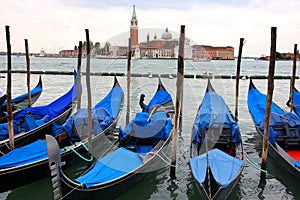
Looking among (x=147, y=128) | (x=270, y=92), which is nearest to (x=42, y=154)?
(x=147, y=128)

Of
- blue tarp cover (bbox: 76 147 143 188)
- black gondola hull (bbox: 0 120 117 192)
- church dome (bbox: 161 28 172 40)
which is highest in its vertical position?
church dome (bbox: 161 28 172 40)

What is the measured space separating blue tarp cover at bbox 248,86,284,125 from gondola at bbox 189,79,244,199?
68 centimetres

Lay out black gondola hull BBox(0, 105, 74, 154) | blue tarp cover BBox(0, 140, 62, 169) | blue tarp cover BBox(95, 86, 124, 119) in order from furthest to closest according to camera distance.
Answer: blue tarp cover BBox(95, 86, 124, 119), black gondola hull BBox(0, 105, 74, 154), blue tarp cover BBox(0, 140, 62, 169)

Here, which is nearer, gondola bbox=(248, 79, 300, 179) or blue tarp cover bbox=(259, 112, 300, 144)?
gondola bbox=(248, 79, 300, 179)

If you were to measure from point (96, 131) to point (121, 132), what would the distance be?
75 centimetres

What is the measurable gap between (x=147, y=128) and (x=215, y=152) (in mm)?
1214

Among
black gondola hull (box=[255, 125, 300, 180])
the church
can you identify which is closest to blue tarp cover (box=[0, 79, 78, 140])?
the church

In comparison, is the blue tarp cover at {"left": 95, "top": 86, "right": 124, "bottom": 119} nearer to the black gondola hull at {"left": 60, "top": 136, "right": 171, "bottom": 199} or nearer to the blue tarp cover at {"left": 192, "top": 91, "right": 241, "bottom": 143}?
the blue tarp cover at {"left": 192, "top": 91, "right": 241, "bottom": 143}

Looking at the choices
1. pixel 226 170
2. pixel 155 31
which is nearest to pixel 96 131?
pixel 155 31

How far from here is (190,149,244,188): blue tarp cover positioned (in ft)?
11.1

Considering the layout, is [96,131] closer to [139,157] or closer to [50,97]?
[139,157]

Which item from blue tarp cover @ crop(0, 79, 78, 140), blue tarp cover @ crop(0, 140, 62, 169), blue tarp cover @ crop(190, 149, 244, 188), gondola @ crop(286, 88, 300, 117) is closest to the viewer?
blue tarp cover @ crop(190, 149, 244, 188)

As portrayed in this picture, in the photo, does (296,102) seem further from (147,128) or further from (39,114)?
(39,114)

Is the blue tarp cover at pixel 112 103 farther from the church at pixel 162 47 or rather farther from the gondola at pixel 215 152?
the gondola at pixel 215 152
